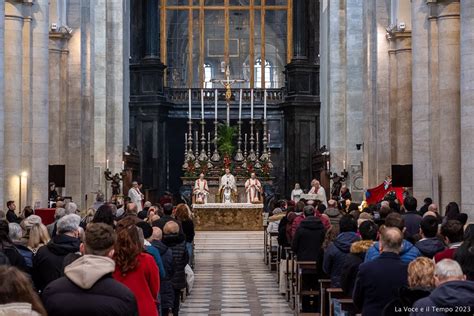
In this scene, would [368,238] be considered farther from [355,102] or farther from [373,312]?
[355,102]

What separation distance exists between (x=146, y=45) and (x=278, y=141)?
680 cm

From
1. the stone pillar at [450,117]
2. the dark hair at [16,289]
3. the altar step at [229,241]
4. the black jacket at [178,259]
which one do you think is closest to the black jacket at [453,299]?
the dark hair at [16,289]

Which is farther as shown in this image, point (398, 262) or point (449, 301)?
point (398, 262)

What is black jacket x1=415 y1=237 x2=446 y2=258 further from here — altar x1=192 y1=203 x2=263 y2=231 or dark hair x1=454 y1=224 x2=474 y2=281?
altar x1=192 y1=203 x2=263 y2=231

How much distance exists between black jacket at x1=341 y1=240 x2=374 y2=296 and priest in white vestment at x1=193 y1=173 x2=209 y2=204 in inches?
963

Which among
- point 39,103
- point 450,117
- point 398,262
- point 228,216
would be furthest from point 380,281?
point 228,216

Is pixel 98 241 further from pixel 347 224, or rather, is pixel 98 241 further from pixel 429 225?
pixel 347 224

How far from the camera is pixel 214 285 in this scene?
2105 cm

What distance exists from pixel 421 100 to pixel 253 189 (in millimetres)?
10583

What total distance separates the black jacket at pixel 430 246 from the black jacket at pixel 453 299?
4279 millimetres

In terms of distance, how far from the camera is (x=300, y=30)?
44.7 m

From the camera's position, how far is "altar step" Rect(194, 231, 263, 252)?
29.7 metres

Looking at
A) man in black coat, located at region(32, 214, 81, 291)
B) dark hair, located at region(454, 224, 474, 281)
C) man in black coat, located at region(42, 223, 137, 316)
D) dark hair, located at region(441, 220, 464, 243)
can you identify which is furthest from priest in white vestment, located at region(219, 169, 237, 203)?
man in black coat, located at region(42, 223, 137, 316)

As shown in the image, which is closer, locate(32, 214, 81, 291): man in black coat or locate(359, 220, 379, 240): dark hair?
locate(32, 214, 81, 291): man in black coat
